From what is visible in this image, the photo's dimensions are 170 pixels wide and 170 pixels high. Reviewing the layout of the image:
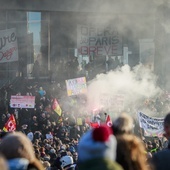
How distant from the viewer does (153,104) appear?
60.0 feet

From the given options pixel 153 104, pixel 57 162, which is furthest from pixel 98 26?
pixel 57 162

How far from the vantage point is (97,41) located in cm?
2384

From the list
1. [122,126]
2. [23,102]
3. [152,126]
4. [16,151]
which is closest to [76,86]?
[23,102]

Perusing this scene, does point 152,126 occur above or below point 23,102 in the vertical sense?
above

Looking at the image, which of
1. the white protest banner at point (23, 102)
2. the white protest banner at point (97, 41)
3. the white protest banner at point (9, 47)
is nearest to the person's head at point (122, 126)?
the white protest banner at point (23, 102)

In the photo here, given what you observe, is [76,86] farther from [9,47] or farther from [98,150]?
[98,150]

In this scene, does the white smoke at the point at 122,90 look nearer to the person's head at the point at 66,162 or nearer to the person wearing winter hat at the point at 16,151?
the person's head at the point at 66,162

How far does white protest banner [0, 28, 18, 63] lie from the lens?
20828 millimetres

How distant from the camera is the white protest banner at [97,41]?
23.6 m

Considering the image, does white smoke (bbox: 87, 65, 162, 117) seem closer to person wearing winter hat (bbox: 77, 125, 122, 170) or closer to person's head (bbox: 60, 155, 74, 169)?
person's head (bbox: 60, 155, 74, 169)

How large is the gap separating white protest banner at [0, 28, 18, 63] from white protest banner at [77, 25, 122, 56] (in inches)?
138

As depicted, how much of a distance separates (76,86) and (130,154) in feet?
49.3

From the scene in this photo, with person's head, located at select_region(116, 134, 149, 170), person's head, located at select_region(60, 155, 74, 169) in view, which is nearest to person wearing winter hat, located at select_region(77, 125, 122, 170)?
person's head, located at select_region(116, 134, 149, 170)

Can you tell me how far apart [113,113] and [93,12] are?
22.9 ft
